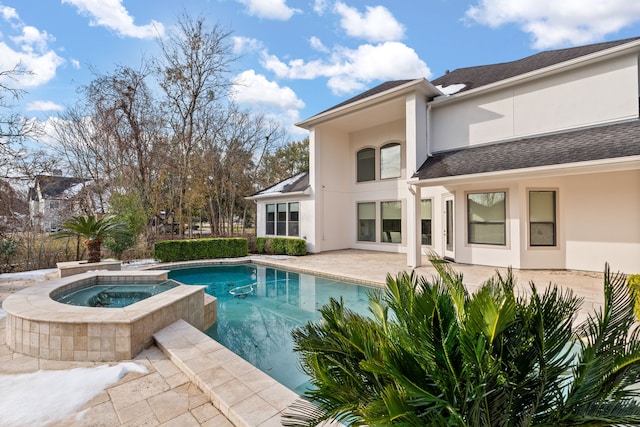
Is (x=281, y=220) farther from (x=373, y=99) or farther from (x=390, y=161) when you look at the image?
(x=373, y=99)

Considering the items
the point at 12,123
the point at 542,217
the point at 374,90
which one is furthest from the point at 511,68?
the point at 12,123

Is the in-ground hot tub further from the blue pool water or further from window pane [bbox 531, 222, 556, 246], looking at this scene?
window pane [bbox 531, 222, 556, 246]

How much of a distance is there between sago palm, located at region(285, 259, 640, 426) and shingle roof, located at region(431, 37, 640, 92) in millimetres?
10862

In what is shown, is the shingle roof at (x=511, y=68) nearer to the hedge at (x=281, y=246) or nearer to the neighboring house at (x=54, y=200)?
the hedge at (x=281, y=246)

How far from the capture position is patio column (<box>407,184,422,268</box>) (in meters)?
9.61

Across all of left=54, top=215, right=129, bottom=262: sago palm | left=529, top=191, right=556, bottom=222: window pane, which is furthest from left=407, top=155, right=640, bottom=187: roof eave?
left=54, top=215, right=129, bottom=262: sago palm

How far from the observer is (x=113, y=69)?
1358 centimetres

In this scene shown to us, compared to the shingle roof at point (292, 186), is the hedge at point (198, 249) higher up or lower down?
lower down

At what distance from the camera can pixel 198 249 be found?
12.4 meters

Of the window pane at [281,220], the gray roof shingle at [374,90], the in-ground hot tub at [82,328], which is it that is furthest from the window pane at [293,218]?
the in-ground hot tub at [82,328]

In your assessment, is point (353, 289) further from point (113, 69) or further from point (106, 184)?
point (113, 69)

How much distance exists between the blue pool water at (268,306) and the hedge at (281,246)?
223 centimetres

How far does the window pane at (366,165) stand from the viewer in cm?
1419

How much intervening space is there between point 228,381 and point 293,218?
11.6 metres
